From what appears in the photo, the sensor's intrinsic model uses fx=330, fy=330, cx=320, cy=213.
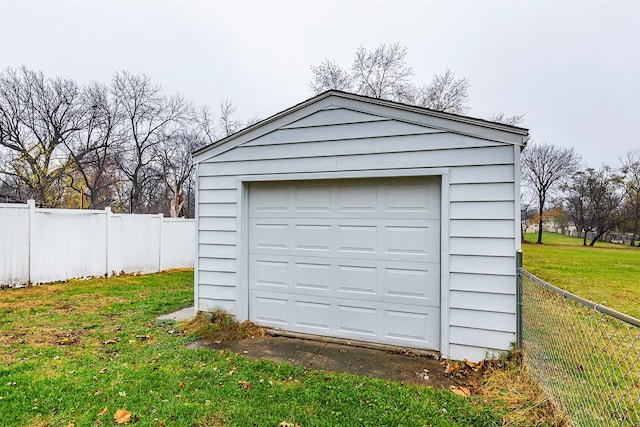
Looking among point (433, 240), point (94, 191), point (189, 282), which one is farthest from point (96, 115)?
point (433, 240)

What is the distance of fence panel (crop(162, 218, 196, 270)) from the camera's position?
10.5 metres

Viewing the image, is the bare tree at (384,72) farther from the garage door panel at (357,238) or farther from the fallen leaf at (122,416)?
the fallen leaf at (122,416)

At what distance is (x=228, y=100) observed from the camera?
23.3 m

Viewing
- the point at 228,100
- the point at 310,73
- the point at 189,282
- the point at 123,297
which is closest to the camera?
the point at 123,297

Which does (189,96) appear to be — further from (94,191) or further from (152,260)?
(152,260)

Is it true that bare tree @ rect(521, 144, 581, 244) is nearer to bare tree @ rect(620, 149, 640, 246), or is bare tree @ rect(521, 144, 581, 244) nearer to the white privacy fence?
bare tree @ rect(620, 149, 640, 246)

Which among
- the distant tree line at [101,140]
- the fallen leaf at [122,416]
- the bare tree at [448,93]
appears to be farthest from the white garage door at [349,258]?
the distant tree line at [101,140]

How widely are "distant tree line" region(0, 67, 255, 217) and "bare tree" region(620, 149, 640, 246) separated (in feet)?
111

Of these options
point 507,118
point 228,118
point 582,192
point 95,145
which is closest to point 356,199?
point 507,118

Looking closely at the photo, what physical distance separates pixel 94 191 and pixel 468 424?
24404mm

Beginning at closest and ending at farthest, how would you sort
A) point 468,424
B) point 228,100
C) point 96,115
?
1. point 468,424
2. point 96,115
3. point 228,100

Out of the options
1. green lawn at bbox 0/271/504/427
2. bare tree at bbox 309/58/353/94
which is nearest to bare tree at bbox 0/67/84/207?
bare tree at bbox 309/58/353/94

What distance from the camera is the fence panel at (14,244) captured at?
7188mm

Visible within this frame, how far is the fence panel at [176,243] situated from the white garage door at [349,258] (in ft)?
22.3
